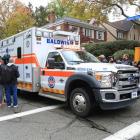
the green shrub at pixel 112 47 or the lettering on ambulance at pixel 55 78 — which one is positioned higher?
the green shrub at pixel 112 47

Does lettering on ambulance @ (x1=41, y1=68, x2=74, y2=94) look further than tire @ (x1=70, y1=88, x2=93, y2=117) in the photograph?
Yes

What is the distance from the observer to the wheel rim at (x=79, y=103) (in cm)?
847

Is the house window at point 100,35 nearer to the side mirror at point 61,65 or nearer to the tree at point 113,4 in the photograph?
the tree at point 113,4

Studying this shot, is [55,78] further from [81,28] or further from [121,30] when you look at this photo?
[121,30]

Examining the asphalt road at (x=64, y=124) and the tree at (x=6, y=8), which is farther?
the tree at (x=6, y=8)

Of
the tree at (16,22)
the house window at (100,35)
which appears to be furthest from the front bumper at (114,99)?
the house window at (100,35)

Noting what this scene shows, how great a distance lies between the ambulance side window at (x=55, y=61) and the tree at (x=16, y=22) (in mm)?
37639

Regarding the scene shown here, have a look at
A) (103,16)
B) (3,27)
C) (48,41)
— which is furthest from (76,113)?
(3,27)

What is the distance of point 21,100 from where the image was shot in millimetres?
11680

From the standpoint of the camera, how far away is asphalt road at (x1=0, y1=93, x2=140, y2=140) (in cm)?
684

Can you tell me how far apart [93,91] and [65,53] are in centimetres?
210

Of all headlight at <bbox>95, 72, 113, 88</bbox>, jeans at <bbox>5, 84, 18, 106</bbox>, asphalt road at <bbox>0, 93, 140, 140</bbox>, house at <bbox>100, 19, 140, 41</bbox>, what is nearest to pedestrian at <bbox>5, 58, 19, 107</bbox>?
jeans at <bbox>5, 84, 18, 106</bbox>

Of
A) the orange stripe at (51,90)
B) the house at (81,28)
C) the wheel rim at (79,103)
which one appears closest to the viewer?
the wheel rim at (79,103)

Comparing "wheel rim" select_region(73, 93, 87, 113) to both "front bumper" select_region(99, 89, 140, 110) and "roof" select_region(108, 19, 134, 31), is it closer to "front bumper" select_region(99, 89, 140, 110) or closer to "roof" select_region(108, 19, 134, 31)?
"front bumper" select_region(99, 89, 140, 110)
